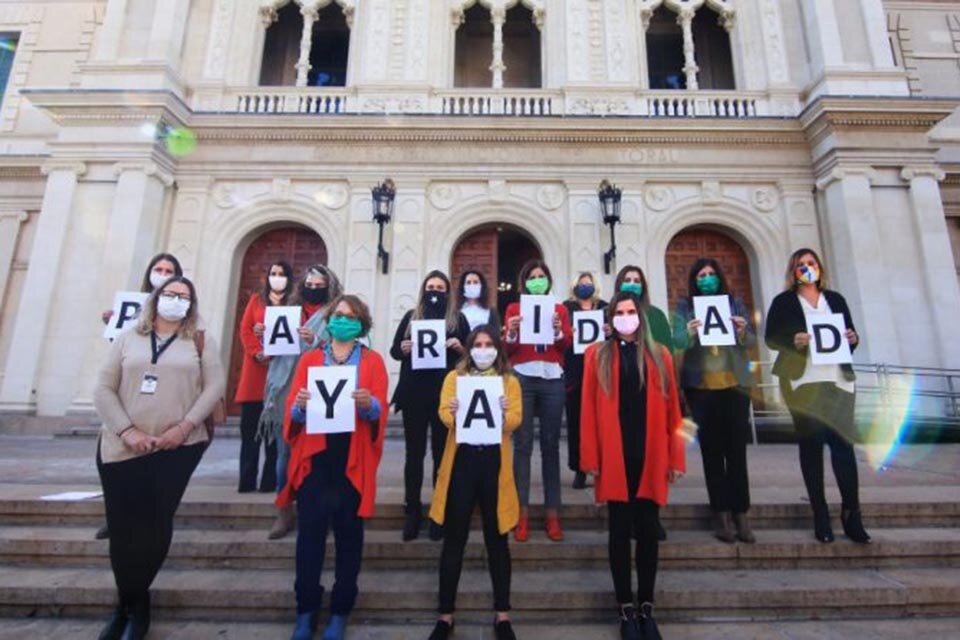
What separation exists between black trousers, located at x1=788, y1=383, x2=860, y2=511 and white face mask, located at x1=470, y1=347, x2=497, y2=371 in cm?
298

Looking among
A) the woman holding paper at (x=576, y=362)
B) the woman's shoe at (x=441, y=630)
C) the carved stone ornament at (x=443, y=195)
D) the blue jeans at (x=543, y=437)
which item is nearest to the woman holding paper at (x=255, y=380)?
the blue jeans at (x=543, y=437)

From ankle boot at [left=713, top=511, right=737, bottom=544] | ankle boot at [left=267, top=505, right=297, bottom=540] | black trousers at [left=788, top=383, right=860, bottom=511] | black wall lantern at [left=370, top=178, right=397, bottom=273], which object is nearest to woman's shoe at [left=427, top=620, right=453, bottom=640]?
ankle boot at [left=267, top=505, right=297, bottom=540]

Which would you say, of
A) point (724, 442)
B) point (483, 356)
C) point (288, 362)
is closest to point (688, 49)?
point (724, 442)

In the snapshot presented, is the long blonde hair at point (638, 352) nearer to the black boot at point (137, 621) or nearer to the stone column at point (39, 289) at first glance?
the black boot at point (137, 621)

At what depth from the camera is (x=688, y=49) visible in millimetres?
13758

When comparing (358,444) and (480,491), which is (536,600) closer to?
(480,491)

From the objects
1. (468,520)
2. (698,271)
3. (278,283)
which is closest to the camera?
(468,520)

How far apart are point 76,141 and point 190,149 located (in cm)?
236

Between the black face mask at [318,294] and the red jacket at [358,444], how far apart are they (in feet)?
4.22

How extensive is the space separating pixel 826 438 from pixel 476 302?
3349 mm

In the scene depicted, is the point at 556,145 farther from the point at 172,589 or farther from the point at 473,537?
the point at 172,589

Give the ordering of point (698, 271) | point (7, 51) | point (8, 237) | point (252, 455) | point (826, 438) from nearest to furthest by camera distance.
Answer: point (826, 438) < point (698, 271) < point (252, 455) < point (8, 237) < point (7, 51)

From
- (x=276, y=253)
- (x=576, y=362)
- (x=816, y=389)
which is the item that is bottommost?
(x=816, y=389)

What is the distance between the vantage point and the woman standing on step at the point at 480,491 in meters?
3.35
